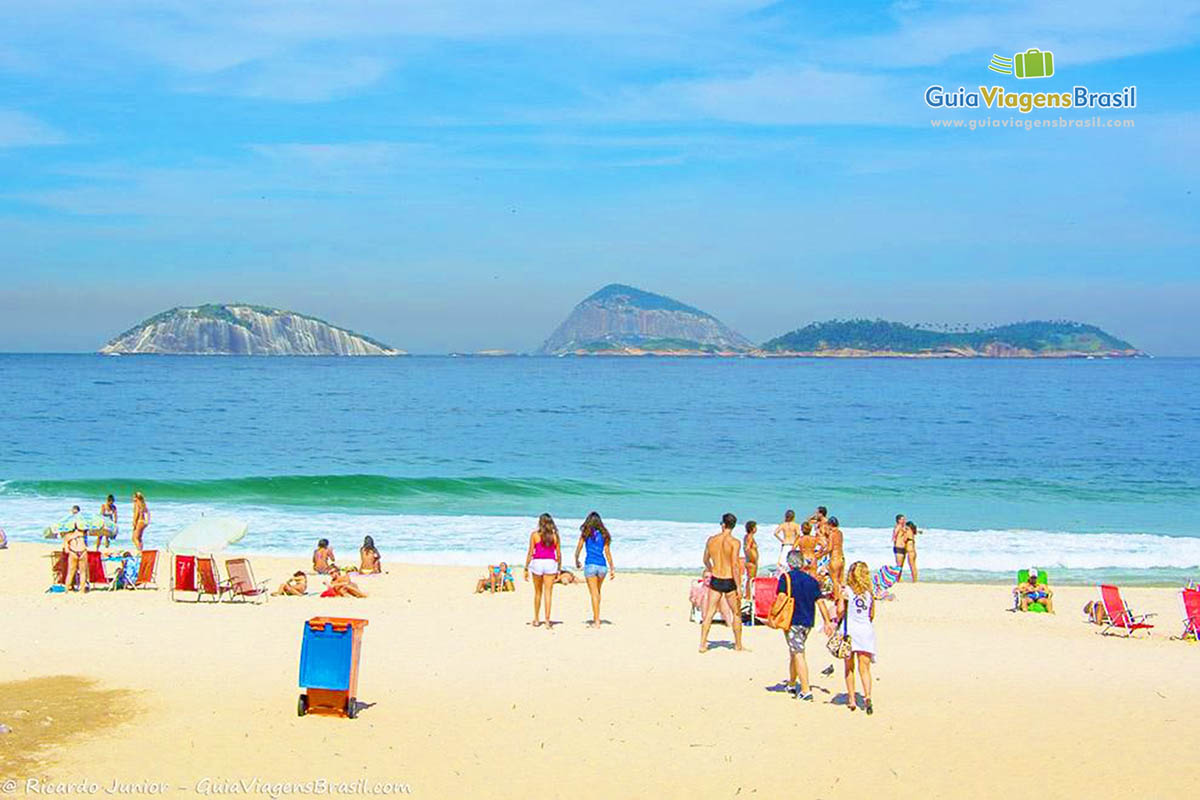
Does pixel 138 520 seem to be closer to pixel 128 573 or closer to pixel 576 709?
pixel 128 573

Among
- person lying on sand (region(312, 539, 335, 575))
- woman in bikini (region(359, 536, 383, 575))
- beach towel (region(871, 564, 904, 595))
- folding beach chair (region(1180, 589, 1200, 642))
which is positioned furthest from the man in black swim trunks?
person lying on sand (region(312, 539, 335, 575))

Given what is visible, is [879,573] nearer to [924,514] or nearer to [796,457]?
[924,514]

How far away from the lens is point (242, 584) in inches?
622

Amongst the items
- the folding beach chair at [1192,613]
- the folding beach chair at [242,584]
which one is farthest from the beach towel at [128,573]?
the folding beach chair at [1192,613]

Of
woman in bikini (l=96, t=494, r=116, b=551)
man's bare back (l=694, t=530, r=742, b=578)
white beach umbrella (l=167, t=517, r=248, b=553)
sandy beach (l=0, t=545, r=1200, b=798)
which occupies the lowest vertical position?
sandy beach (l=0, t=545, r=1200, b=798)

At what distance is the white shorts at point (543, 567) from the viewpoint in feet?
45.5

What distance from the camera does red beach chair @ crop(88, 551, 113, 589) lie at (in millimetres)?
16312

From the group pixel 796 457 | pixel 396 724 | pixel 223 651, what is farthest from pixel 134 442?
pixel 396 724

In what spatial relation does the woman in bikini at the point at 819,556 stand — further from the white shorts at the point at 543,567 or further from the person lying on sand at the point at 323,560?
the person lying on sand at the point at 323,560

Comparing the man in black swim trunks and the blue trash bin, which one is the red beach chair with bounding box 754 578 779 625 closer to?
the man in black swim trunks

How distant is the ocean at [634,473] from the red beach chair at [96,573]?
6455 millimetres

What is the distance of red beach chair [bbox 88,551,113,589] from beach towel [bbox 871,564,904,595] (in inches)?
470

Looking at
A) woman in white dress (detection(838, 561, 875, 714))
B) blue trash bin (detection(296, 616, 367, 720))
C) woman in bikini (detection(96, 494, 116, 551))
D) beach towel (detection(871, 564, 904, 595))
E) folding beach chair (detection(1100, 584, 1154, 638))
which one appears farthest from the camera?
woman in bikini (detection(96, 494, 116, 551))

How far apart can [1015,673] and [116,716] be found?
9.27m
